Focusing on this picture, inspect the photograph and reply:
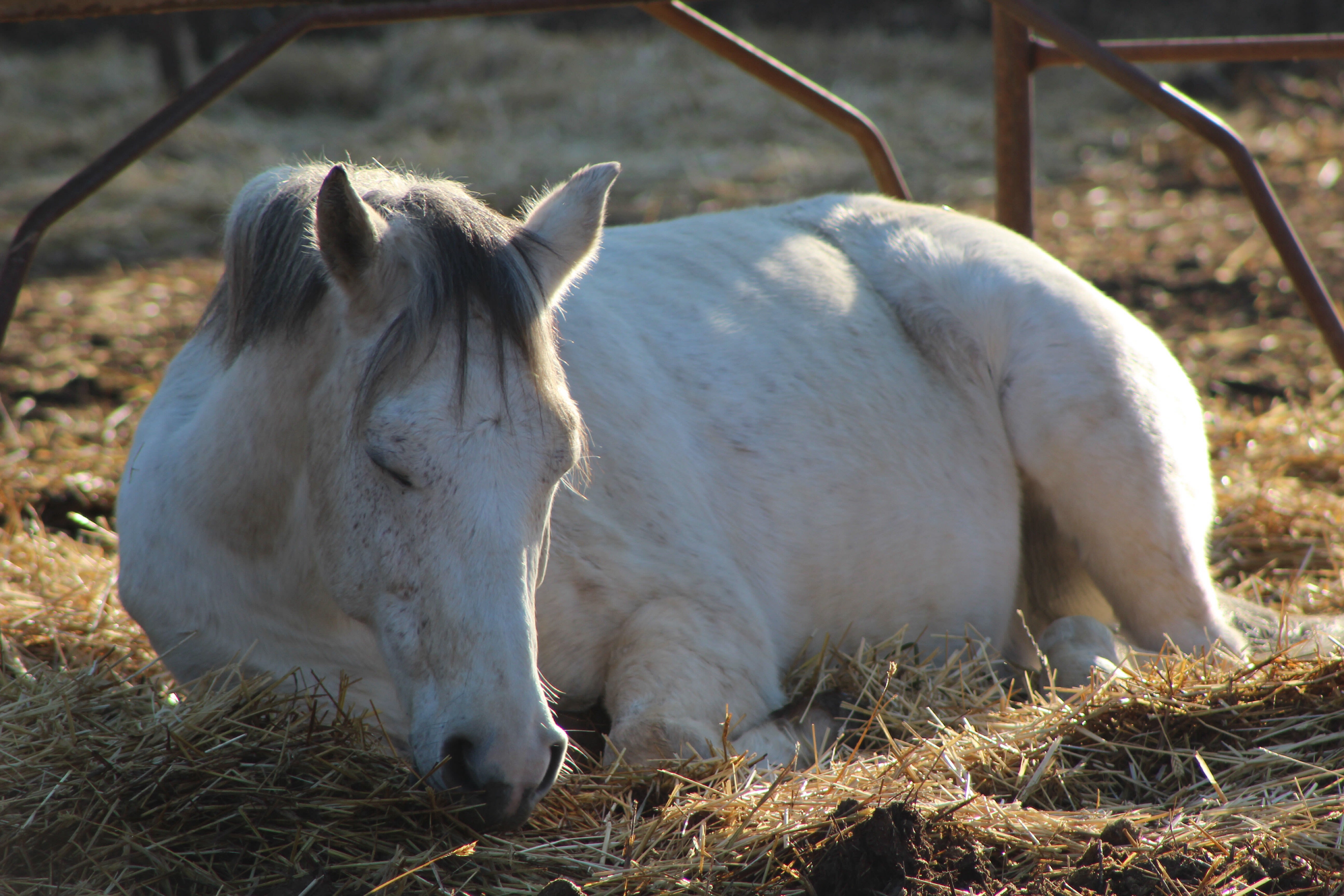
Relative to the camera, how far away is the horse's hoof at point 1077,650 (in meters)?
2.54

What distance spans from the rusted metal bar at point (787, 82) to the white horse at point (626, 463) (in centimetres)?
39

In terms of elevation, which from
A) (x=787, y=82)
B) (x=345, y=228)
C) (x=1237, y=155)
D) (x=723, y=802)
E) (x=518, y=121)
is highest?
(x=345, y=228)

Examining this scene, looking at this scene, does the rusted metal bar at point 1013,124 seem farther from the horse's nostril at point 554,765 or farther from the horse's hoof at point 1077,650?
the horse's nostril at point 554,765

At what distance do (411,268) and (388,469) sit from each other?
1.05 ft

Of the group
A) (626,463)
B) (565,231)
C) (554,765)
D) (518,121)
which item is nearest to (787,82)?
(626,463)

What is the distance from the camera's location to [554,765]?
5.29 ft

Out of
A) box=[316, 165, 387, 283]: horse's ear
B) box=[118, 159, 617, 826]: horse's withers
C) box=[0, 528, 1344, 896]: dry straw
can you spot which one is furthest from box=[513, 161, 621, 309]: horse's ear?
box=[0, 528, 1344, 896]: dry straw

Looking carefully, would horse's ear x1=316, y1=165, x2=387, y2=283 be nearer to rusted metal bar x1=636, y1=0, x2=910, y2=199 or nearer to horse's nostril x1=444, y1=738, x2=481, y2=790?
horse's nostril x1=444, y1=738, x2=481, y2=790

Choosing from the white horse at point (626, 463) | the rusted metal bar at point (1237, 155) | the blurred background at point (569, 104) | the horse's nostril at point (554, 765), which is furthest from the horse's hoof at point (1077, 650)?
the blurred background at point (569, 104)

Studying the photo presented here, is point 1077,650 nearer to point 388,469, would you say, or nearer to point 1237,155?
point 1237,155

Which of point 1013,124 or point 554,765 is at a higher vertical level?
point 1013,124

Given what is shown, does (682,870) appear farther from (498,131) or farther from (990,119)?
(990,119)

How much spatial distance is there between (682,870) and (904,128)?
8906mm

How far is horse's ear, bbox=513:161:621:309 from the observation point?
1855 millimetres
